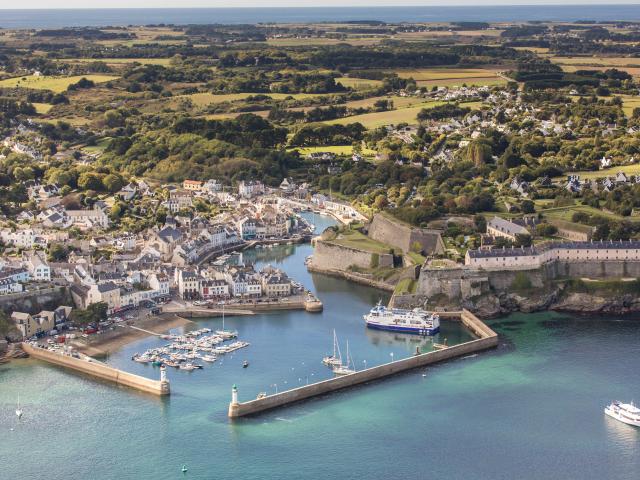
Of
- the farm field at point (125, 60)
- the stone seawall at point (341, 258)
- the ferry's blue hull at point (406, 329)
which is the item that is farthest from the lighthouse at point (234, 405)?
the farm field at point (125, 60)

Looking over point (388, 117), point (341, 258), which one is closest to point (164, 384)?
point (341, 258)

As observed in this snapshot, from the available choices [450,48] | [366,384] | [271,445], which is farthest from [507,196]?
[450,48]

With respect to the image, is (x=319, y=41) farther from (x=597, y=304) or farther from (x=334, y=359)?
(x=334, y=359)

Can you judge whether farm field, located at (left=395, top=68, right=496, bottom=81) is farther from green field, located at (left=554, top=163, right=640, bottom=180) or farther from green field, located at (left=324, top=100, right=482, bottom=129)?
green field, located at (left=554, top=163, right=640, bottom=180)

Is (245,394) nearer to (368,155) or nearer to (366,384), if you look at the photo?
(366,384)

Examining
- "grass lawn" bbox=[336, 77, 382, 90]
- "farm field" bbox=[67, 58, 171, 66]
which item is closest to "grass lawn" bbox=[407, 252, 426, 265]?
"grass lawn" bbox=[336, 77, 382, 90]
